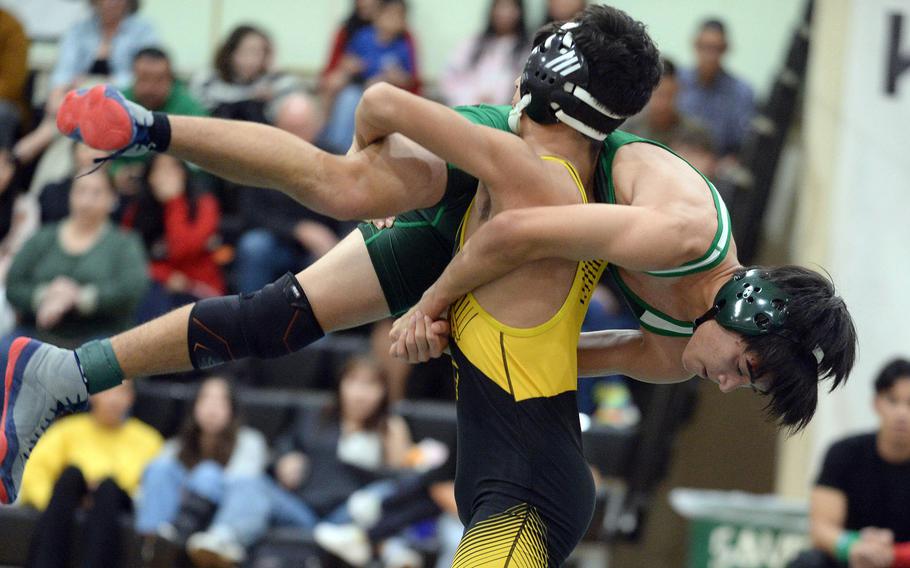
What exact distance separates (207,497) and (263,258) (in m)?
1.36

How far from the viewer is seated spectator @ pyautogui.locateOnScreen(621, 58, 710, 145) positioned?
7.01m

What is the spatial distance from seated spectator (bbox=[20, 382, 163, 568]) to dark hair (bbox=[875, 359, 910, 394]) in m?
2.80

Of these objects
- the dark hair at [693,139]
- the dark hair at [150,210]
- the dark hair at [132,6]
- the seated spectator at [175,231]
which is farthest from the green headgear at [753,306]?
the dark hair at [132,6]

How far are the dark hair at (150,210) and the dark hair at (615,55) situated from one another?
369cm

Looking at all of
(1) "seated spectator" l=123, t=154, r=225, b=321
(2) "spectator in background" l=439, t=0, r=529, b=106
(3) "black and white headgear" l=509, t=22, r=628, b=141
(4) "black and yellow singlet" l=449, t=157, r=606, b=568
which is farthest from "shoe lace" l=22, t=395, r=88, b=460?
(2) "spectator in background" l=439, t=0, r=529, b=106

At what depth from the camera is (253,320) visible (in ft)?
12.6

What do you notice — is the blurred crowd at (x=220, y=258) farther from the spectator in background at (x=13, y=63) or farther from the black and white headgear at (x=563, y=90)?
the black and white headgear at (x=563, y=90)

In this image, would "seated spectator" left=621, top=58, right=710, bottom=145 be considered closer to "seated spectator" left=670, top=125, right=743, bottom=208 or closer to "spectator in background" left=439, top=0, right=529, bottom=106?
"seated spectator" left=670, top=125, right=743, bottom=208

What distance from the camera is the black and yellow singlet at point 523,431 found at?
11.7 feet

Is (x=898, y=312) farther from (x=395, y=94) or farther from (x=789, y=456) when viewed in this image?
(x=395, y=94)

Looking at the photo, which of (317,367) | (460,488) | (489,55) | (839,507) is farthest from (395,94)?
(489,55)

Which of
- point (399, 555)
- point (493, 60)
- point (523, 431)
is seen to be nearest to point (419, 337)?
point (523, 431)

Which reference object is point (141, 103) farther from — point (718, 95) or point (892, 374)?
point (892, 374)

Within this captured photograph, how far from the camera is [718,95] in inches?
294
